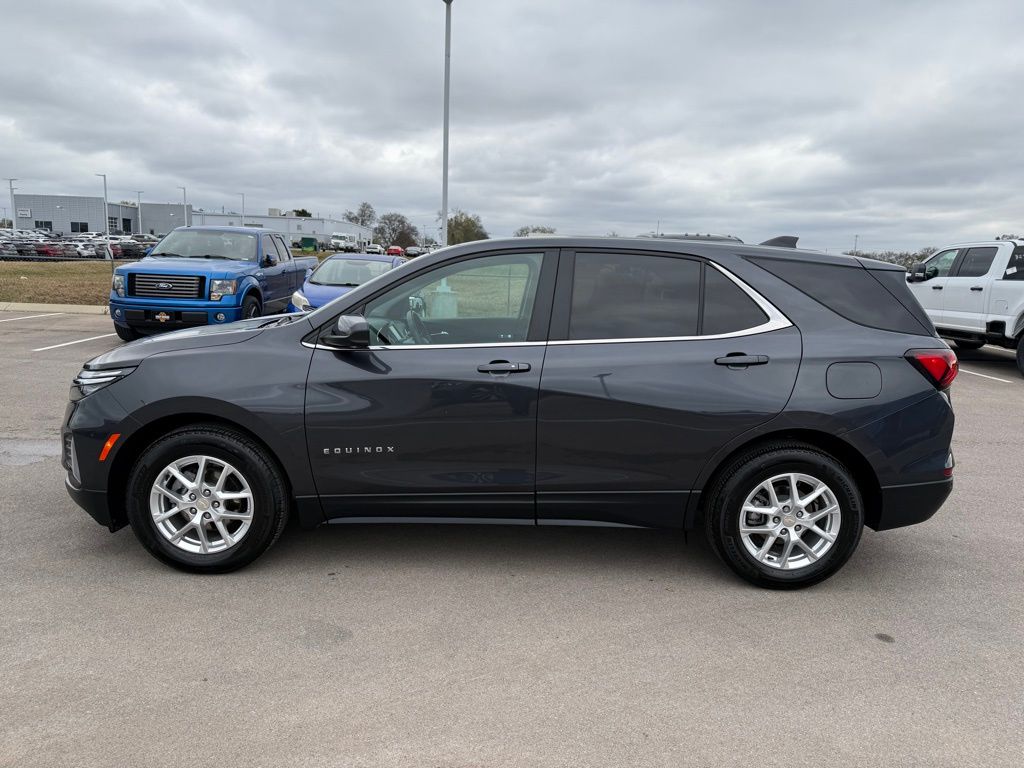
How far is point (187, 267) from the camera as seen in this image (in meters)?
11.3

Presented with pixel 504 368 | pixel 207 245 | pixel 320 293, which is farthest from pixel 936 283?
pixel 207 245

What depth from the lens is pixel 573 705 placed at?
2.93m

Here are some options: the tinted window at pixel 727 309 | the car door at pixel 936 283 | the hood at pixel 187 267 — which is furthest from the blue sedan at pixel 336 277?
the car door at pixel 936 283

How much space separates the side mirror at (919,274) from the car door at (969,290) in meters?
0.45

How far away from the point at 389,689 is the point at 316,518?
1.21m

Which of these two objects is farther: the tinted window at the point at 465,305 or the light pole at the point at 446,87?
the light pole at the point at 446,87

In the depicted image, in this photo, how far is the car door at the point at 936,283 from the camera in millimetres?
13250

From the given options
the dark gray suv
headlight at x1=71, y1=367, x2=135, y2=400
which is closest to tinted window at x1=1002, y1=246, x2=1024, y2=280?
the dark gray suv

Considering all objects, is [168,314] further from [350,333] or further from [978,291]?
[978,291]

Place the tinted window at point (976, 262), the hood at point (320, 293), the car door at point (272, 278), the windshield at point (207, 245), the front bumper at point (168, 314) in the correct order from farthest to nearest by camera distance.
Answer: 1. the car door at point (272, 278)
2. the tinted window at point (976, 262)
3. the windshield at point (207, 245)
4. the hood at point (320, 293)
5. the front bumper at point (168, 314)

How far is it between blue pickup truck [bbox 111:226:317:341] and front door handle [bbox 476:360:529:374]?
8.36m

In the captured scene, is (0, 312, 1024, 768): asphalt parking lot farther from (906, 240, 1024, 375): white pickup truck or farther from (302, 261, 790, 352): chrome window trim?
(906, 240, 1024, 375): white pickup truck

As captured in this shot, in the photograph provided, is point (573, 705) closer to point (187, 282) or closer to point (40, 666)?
point (40, 666)

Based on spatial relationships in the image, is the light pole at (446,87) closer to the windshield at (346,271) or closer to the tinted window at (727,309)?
the windshield at (346,271)
